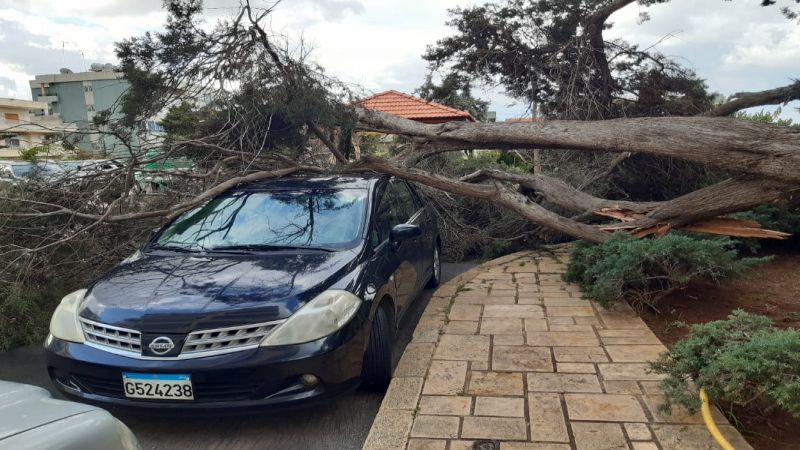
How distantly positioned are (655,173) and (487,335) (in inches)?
200

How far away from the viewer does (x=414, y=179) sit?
6789 mm

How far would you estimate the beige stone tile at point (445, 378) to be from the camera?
349cm

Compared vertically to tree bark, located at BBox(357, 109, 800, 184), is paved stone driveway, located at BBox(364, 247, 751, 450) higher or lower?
lower

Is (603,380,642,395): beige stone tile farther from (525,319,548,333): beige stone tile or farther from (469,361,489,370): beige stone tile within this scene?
(525,319,548,333): beige stone tile

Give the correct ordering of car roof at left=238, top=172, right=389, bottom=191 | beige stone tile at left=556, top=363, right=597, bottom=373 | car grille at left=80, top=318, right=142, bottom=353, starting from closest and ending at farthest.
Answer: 1. car grille at left=80, top=318, right=142, bottom=353
2. beige stone tile at left=556, top=363, right=597, bottom=373
3. car roof at left=238, top=172, right=389, bottom=191

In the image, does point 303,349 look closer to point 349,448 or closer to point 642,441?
point 349,448

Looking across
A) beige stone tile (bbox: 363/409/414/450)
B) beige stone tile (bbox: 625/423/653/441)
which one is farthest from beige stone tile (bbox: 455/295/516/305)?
beige stone tile (bbox: 625/423/653/441)

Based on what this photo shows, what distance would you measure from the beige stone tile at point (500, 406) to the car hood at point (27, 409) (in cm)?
207

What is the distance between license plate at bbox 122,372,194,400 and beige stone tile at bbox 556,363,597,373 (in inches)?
92.5

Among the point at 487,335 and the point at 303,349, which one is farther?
the point at 487,335

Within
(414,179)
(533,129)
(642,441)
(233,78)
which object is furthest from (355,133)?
(642,441)

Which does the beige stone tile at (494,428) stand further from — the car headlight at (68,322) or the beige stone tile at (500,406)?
the car headlight at (68,322)

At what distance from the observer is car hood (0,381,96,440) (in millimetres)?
1718

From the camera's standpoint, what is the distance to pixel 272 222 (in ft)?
13.9
